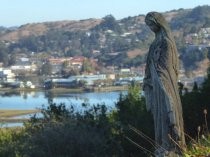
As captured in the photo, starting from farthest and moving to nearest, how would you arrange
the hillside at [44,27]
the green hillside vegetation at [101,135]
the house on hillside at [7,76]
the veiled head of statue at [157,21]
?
1. the hillside at [44,27]
2. the house on hillside at [7,76]
3. the green hillside vegetation at [101,135]
4. the veiled head of statue at [157,21]

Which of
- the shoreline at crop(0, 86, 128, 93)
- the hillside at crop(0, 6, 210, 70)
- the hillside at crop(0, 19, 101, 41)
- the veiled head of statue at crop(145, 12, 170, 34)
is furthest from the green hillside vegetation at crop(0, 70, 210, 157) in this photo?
the hillside at crop(0, 19, 101, 41)

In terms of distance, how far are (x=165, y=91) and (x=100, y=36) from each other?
146 m

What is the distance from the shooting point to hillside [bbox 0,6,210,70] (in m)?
122

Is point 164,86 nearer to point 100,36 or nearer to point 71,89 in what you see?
point 71,89

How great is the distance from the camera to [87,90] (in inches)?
3105

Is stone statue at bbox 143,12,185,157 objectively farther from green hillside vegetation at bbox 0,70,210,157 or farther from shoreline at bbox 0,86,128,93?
shoreline at bbox 0,86,128,93

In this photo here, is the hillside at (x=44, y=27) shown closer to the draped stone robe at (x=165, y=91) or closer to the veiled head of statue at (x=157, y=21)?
the veiled head of statue at (x=157, y=21)

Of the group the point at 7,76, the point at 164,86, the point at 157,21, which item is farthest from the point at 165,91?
the point at 7,76

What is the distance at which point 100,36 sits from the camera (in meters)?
153

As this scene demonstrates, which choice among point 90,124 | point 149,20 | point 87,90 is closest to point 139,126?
point 90,124

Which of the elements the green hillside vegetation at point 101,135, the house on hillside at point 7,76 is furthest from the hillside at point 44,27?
the green hillside vegetation at point 101,135

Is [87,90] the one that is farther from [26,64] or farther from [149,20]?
[149,20]

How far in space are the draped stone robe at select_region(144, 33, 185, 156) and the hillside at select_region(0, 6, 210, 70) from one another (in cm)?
10410

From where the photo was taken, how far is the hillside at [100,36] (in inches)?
4820
